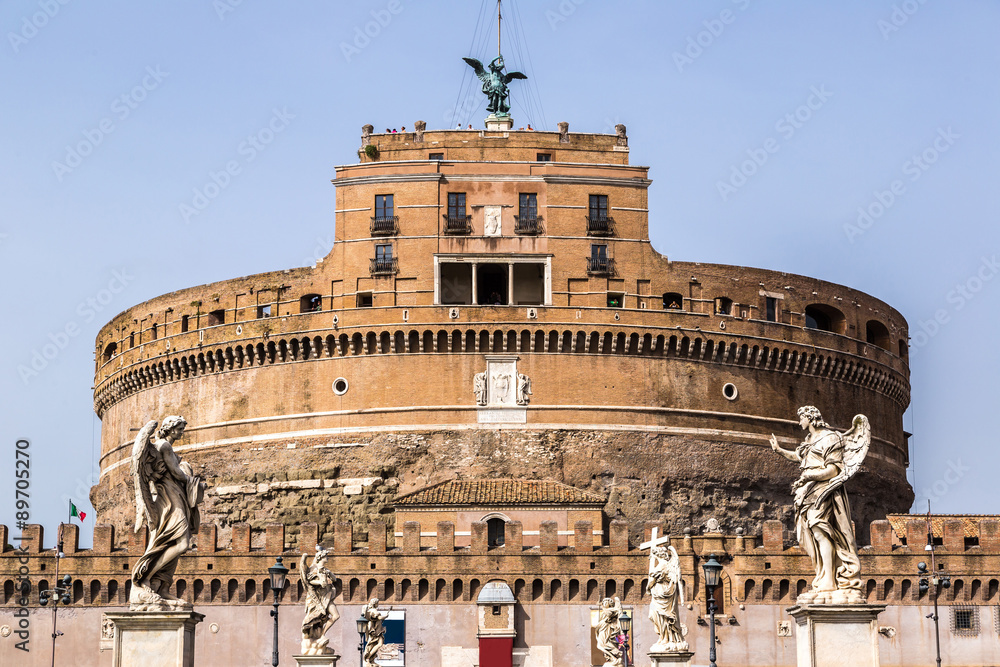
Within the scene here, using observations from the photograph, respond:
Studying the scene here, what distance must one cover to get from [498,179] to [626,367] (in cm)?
807

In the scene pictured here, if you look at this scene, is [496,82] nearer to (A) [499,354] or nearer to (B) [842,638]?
(A) [499,354]

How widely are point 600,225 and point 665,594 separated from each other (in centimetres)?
3399

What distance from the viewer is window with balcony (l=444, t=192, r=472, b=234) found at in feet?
200

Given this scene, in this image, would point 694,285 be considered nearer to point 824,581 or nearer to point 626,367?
point 626,367

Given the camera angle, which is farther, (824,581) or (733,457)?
(733,457)

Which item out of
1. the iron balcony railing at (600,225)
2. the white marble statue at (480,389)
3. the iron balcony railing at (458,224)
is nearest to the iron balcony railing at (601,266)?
the iron balcony railing at (600,225)

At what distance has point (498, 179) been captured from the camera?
6150cm

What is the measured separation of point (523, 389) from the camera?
59.8 meters

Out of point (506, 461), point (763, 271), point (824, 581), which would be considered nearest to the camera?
point (824, 581)

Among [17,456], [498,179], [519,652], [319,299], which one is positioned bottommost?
[519,652]

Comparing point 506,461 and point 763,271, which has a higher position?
point 763,271

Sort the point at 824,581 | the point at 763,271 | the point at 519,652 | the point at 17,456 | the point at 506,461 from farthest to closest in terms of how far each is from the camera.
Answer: the point at 763,271 → the point at 506,461 → the point at 519,652 → the point at 17,456 → the point at 824,581

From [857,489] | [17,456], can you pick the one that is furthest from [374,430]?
[17,456]

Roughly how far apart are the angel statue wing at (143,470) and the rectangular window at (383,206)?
147ft
